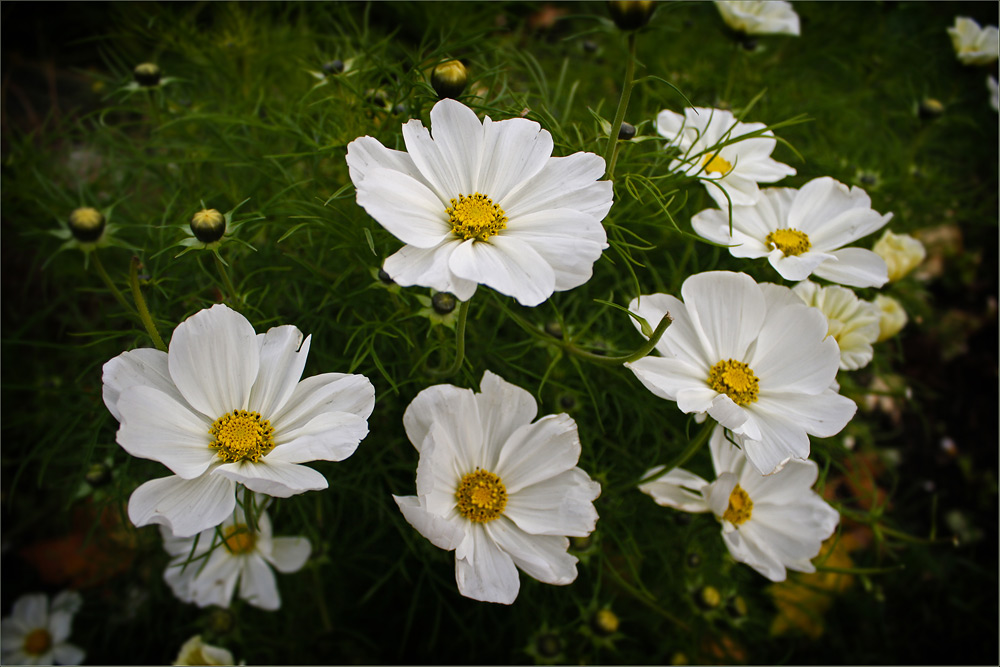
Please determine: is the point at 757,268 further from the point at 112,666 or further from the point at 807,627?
the point at 112,666

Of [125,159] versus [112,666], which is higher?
[125,159]

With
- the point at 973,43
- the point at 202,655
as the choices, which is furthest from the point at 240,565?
the point at 973,43

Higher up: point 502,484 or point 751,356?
point 751,356

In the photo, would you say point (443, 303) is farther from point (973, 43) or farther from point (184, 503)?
point (973, 43)

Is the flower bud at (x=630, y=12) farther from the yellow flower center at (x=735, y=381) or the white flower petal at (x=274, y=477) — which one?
the white flower petal at (x=274, y=477)

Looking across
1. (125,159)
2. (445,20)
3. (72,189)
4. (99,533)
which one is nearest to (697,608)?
(99,533)

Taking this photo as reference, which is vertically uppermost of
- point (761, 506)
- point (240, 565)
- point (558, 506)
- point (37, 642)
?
point (558, 506)

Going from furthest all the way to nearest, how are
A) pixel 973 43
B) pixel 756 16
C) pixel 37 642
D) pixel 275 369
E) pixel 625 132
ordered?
pixel 973 43 → pixel 37 642 → pixel 756 16 → pixel 625 132 → pixel 275 369
